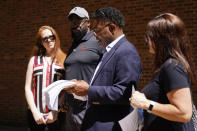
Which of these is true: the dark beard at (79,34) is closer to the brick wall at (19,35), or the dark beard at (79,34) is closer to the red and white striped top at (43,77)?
the red and white striped top at (43,77)

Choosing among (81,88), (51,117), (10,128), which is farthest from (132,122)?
(10,128)

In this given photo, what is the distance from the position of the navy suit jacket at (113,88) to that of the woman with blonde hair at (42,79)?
1097mm

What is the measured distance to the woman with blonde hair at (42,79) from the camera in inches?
131

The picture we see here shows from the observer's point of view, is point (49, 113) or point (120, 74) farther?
point (49, 113)

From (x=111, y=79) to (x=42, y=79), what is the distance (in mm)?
1382

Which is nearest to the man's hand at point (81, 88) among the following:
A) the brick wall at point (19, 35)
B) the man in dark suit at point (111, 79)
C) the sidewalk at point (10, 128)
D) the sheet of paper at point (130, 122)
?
the man in dark suit at point (111, 79)

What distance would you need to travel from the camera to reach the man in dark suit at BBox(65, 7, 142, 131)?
220 cm

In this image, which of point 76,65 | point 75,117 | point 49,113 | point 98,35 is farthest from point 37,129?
point 98,35

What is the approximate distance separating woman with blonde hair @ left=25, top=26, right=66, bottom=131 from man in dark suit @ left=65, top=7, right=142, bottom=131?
41.0 inches

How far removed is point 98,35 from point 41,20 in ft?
16.7

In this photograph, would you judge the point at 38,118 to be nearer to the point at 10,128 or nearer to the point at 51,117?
the point at 51,117

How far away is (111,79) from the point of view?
2.29m

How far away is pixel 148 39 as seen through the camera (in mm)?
1989

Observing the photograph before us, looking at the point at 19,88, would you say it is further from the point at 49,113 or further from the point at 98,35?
the point at 98,35
